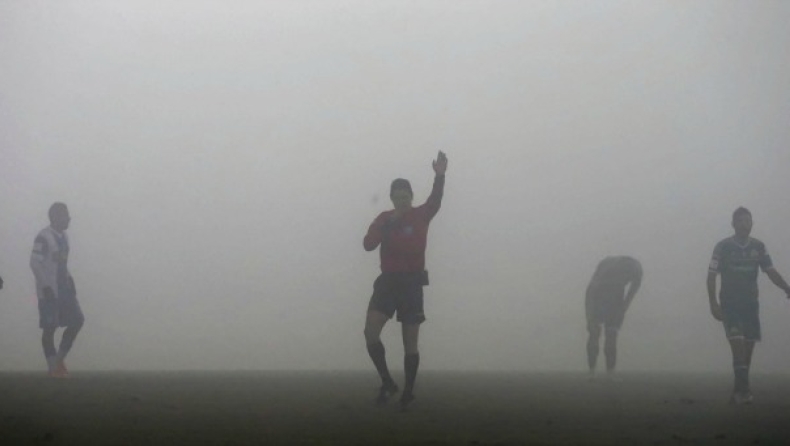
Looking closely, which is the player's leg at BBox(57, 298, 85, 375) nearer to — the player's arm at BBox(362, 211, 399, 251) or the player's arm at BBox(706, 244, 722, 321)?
the player's arm at BBox(362, 211, 399, 251)

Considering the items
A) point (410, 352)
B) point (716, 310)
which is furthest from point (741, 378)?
point (410, 352)

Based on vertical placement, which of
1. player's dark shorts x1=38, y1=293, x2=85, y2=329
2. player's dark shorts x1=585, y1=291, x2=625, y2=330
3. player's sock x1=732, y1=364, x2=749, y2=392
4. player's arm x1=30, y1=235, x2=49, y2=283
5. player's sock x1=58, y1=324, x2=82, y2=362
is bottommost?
player's sock x1=732, y1=364, x2=749, y2=392

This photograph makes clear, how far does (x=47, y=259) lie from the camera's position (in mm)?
15281

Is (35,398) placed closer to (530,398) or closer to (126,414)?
(126,414)

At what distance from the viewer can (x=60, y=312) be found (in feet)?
51.0

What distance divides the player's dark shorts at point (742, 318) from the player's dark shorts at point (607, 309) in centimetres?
528

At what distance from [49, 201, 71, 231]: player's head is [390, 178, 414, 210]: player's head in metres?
5.78

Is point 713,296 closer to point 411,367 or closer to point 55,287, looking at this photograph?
point 411,367

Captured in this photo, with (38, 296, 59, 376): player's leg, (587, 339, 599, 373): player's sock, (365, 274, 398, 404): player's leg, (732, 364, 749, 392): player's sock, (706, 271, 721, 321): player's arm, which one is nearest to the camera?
(365, 274, 398, 404): player's leg

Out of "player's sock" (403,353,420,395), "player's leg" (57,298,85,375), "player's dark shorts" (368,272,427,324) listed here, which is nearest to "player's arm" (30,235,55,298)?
"player's leg" (57,298,85,375)

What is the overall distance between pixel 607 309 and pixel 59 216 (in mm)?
7342

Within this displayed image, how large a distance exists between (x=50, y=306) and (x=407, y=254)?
241 inches

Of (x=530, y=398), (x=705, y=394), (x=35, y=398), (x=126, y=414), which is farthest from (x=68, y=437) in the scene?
(x=705, y=394)

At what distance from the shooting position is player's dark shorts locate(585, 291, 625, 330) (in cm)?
1758
